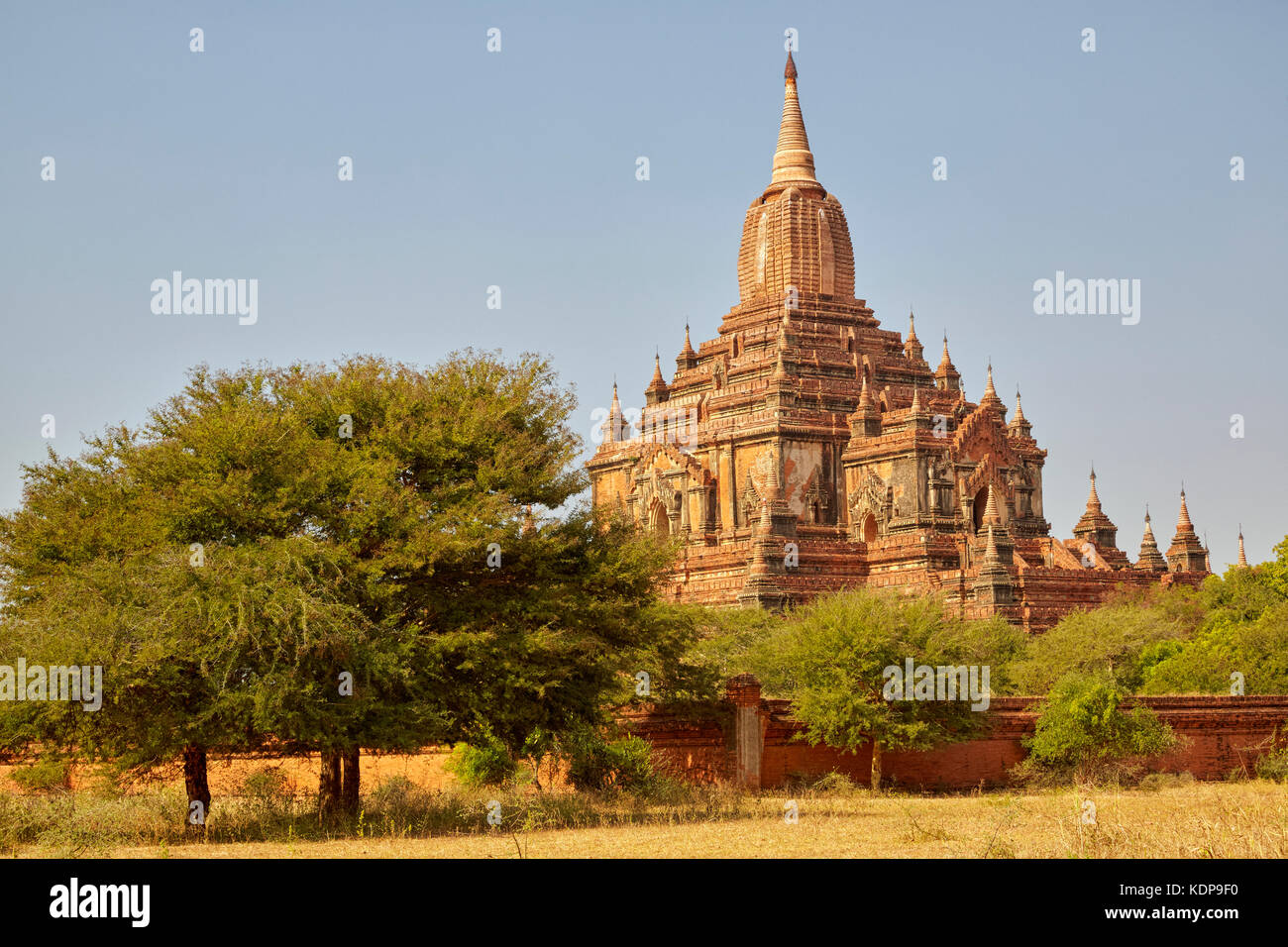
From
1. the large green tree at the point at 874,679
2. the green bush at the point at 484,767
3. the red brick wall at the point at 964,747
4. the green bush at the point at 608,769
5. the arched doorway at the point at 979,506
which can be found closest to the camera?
the green bush at the point at 608,769

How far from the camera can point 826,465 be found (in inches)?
1946

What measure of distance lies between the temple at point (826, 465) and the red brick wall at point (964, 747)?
38.4 feet

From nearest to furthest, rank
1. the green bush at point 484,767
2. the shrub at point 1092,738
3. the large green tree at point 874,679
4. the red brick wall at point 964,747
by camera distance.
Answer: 1. the green bush at point 484,767
2. the red brick wall at point 964,747
3. the large green tree at point 874,679
4. the shrub at point 1092,738

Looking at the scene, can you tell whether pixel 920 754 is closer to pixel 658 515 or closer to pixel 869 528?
pixel 869 528

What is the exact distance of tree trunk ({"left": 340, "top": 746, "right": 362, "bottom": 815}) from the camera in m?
19.6

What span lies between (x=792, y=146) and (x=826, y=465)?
13.8m

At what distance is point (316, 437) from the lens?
2047 cm

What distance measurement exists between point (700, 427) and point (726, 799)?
30416mm

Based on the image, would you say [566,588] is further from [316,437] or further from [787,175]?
[787,175]

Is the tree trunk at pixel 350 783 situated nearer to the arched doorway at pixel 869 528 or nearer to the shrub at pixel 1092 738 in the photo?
the shrub at pixel 1092 738

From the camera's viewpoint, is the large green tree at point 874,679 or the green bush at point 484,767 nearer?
the green bush at point 484,767

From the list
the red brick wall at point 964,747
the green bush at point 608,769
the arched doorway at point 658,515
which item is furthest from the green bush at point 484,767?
the arched doorway at point 658,515

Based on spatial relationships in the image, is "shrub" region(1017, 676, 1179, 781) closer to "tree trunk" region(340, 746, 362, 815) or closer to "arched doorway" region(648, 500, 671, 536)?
"tree trunk" region(340, 746, 362, 815)

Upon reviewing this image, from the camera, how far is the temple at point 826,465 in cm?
4206
